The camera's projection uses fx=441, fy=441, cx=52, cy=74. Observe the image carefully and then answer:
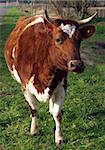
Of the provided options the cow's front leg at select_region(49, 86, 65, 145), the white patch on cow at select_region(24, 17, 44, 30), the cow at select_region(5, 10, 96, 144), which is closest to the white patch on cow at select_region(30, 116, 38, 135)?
the cow at select_region(5, 10, 96, 144)

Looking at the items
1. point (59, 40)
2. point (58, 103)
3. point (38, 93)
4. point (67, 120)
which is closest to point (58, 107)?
point (58, 103)

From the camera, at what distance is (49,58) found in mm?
4883

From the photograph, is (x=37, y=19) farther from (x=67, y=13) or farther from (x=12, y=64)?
(x=67, y=13)

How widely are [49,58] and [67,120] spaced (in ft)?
3.81

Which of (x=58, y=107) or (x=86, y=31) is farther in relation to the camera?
(x=58, y=107)

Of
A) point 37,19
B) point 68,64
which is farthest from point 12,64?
point 68,64

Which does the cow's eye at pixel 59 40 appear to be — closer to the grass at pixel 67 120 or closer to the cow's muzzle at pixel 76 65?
the cow's muzzle at pixel 76 65

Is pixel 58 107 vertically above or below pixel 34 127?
above

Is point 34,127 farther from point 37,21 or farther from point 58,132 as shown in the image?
point 37,21

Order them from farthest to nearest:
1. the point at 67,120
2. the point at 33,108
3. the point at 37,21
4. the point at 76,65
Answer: the point at 67,120
the point at 33,108
the point at 37,21
the point at 76,65

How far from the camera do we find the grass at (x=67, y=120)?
5.06 meters

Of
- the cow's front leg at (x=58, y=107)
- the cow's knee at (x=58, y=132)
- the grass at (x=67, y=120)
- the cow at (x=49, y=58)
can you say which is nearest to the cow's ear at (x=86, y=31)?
the cow at (x=49, y=58)

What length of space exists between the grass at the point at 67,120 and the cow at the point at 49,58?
16cm

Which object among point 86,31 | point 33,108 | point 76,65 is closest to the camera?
point 76,65
